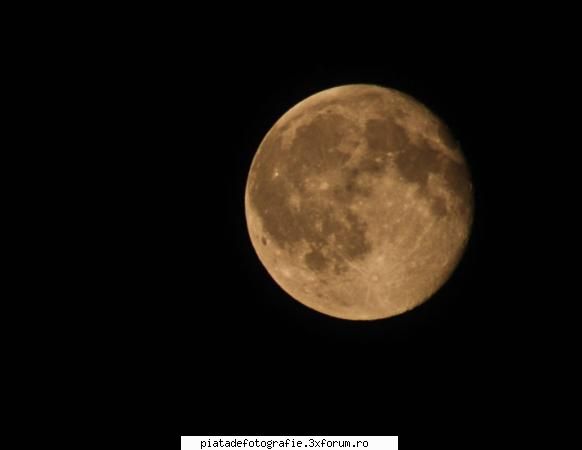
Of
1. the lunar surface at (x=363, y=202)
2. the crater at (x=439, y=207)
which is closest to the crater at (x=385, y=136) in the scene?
the lunar surface at (x=363, y=202)

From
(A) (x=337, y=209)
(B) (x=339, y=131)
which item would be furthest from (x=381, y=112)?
(A) (x=337, y=209)

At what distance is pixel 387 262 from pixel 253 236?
1.26 metres

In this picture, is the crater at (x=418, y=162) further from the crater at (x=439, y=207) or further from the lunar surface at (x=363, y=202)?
the crater at (x=439, y=207)

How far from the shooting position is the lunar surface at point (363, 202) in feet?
11.7

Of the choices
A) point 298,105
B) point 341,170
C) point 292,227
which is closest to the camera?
point 341,170

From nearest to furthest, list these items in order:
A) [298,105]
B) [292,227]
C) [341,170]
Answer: [341,170]
[292,227]
[298,105]

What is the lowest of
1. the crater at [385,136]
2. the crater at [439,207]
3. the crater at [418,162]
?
the crater at [439,207]

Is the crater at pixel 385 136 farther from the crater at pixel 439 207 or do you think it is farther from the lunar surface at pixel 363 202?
the crater at pixel 439 207

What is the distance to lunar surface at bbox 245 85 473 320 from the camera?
3.56 metres

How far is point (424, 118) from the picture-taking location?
13.1ft

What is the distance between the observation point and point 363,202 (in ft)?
11.6

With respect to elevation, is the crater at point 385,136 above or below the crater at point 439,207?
above

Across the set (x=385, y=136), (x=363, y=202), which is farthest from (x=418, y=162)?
(x=363, y=202)

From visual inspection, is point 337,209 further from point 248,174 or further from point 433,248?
point 248,174
